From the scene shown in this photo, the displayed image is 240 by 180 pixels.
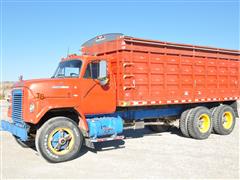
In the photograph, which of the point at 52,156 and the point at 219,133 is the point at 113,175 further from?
the point at 219,133

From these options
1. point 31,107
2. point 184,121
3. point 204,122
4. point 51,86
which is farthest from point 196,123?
point 31,107

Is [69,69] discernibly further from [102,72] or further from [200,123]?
[200,123]

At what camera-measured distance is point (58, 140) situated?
24.9ft

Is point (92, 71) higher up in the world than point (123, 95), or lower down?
higher up

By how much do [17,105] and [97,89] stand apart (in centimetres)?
214

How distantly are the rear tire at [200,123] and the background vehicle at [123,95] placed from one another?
0.03 m

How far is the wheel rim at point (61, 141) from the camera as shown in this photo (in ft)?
24.6

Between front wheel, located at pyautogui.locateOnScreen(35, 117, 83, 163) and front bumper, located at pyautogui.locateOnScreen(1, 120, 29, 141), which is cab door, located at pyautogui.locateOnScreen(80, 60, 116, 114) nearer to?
front wheel, located at pyautogui.locateOnScreen(35, 117, 83, 163)

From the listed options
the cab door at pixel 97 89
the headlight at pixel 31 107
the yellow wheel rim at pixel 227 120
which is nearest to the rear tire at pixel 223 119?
the yellow wheel rim at pixel 227 120

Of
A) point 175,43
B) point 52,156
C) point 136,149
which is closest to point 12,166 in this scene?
point 52,156

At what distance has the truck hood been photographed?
759cm

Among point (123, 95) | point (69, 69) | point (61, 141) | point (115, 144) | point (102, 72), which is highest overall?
point (69, 69)

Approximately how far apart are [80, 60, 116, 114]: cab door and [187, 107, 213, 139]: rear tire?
3.15 metres

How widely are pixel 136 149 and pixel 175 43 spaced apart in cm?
378
